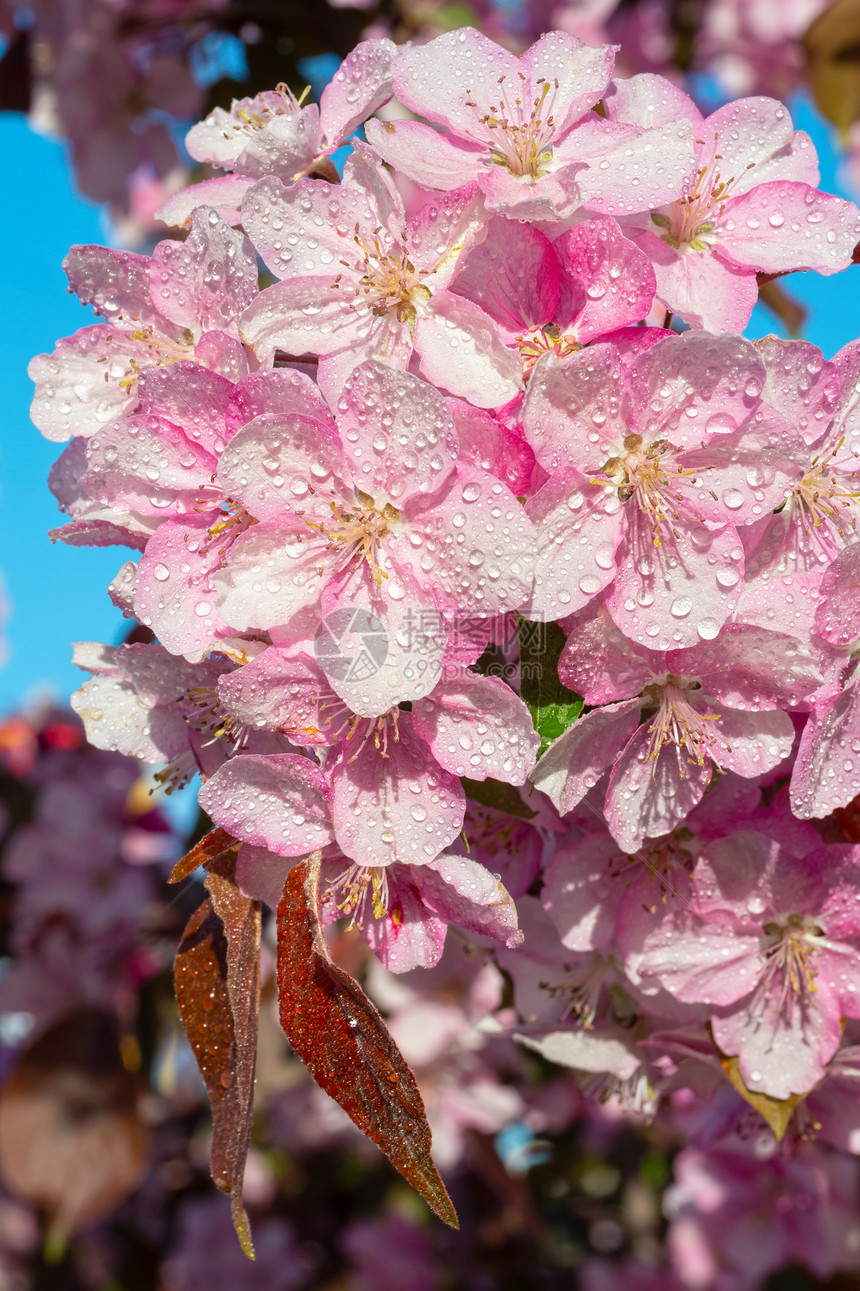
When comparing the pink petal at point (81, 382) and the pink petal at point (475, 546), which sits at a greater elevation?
the pink petal at point (81, 382)

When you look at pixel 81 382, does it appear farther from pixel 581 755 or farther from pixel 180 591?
pixel 581 755

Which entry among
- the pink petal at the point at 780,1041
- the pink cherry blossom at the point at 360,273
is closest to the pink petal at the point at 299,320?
the pink cherry blossom at the point at 360,273

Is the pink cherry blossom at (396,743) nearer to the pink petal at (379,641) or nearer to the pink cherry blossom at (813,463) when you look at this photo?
the pink petal at (379,641)

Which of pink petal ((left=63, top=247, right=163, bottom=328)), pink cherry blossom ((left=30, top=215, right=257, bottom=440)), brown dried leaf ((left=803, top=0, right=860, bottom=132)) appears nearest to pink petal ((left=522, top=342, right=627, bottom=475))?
pink cherry blossom ((left=30, top=215, right=257, bottom=440))

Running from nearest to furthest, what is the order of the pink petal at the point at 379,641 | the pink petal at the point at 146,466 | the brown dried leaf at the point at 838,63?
the pink petal at the point at 379,641 < the pink petal at the point at 146,466 < the brown dried leaf at the point at 838,63

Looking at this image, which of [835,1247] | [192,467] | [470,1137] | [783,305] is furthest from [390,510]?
[470,1137]

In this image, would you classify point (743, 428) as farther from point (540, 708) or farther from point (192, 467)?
point (192, 467)

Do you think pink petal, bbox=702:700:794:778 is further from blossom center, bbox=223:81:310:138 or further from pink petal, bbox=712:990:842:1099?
blossom center, bbox=223:81:310:138

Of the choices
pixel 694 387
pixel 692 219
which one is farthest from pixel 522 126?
pixel 694 387
